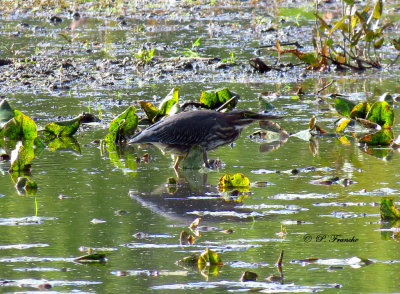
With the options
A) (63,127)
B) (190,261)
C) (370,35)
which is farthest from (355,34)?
(190,261)

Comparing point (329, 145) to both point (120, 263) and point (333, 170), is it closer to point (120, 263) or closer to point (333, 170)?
point (333, 170)

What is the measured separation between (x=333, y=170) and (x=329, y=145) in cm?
102

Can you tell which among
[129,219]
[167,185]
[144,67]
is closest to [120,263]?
[129,219]

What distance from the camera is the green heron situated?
6.83m

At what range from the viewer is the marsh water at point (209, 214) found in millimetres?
4297

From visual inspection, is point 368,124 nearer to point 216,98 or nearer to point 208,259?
point 216,98

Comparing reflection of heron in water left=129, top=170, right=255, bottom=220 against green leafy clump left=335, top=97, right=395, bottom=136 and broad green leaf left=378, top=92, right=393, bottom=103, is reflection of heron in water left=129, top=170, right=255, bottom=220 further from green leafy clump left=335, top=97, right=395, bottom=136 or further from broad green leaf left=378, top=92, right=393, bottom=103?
broad green leaf left=378, top=92, right=393, bottom=103

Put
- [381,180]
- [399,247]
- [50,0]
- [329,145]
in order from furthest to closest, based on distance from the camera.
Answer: [50,0]
[329,145]
[381,180]
[399,247]

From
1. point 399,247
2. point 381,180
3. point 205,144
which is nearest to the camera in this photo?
point 399,247

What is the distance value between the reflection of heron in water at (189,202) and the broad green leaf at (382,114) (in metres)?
2.22

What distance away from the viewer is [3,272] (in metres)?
4.39

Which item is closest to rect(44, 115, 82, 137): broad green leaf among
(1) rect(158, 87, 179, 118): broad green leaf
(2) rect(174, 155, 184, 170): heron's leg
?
(1) rect(158, 87, 179, 118): broad green leaf

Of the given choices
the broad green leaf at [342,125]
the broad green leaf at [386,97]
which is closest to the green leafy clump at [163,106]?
the broad green leaf at [342,125]

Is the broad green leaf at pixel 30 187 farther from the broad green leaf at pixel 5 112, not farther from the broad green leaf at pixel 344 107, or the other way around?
the broad green leaf at pixel 344 107
